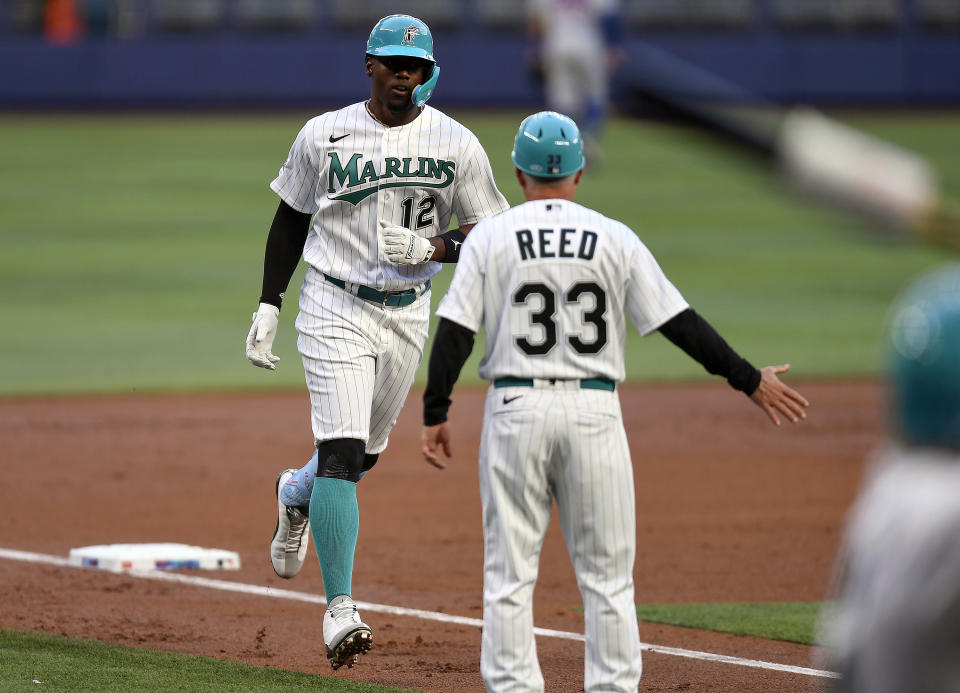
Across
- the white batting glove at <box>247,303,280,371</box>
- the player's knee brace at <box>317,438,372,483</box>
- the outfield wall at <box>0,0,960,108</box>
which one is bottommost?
the player's knee brace at <box>317,438,372,483</box>

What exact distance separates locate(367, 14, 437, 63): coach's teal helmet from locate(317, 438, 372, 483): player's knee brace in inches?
57.0

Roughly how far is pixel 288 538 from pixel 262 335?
88cm

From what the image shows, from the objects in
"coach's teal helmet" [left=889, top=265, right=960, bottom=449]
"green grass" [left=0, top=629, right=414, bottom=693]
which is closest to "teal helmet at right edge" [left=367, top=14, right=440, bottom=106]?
"green grass" [left=0, top=629, right=414, bottom=693]

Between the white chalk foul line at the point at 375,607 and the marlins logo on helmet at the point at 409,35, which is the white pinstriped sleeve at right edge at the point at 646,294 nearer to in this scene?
the marlins logo on helmet at the point at 409,35

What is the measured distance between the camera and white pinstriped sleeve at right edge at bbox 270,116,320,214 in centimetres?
596

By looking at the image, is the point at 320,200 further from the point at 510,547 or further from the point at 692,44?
the point at 692,44

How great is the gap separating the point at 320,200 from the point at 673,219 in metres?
15.2

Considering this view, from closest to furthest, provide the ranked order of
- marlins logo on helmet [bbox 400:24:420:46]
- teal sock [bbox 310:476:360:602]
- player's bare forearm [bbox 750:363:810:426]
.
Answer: player's bare forearm [bbox 750:363:810:426] < teal sock [bbox 310:476:360:602] < marlins logo on helmet [bbox 400:24:420:46]

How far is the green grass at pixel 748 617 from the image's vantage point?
6.59 m

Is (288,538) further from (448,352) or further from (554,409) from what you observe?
(554,409)

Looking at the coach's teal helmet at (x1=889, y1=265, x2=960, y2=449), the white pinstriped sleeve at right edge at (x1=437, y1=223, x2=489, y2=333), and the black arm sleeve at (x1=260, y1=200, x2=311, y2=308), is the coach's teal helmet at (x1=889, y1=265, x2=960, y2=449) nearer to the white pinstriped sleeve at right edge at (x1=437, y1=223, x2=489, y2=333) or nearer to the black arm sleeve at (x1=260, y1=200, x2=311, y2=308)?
the white pinstriped sleeve at right edge at (x1=437, y1=223, x2=489, y2=333)

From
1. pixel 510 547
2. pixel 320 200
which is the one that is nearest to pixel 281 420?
pixel 320 200

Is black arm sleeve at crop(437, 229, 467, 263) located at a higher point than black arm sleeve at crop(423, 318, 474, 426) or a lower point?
higher

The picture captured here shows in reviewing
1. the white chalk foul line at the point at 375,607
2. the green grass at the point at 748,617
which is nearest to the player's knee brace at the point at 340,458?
the white chalk foul line at the point at 375,607
